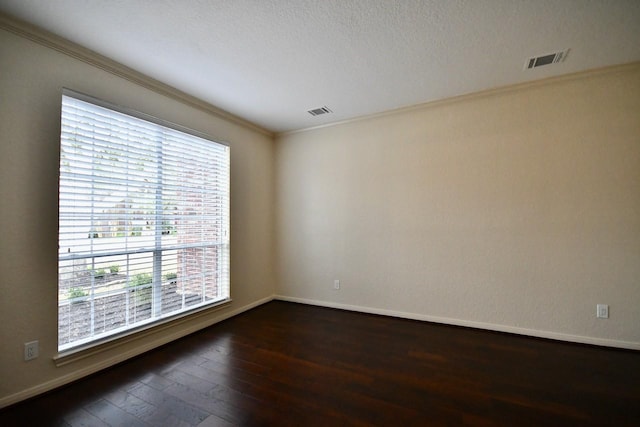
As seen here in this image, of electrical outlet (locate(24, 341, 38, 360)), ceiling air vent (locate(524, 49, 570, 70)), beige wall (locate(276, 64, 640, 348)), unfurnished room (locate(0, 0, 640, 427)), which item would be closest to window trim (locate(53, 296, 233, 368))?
unfurnished room (locate(0, 0, 640, 427))

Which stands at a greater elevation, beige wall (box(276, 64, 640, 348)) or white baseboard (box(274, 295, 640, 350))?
beige wall (box(276, 64, 640, 348))

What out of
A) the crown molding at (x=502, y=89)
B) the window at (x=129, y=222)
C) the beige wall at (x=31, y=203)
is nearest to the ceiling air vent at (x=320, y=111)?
the crown molding at (x=502, y=89)

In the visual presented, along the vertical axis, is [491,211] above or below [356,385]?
above

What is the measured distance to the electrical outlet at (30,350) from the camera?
189 cm

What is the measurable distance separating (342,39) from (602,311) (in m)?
3.48

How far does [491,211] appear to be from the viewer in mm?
3008

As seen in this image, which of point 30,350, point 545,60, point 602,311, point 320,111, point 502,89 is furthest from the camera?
point 320,111

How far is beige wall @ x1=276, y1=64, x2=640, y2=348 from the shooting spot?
2.55m

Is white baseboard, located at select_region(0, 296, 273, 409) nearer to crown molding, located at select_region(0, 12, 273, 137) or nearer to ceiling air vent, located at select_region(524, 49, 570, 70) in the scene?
crown molding, located at select_region(0, 12, 273, 137)

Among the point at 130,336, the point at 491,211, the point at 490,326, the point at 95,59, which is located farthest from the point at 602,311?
the point at 95,59

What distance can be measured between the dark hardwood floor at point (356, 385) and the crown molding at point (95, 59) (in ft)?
8.58

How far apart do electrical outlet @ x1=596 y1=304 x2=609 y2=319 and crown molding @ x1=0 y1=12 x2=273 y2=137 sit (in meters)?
4.64

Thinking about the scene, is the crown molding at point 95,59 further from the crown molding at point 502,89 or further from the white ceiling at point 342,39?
the crown molding at point 502,89

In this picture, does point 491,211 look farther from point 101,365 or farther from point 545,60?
point 101,365
